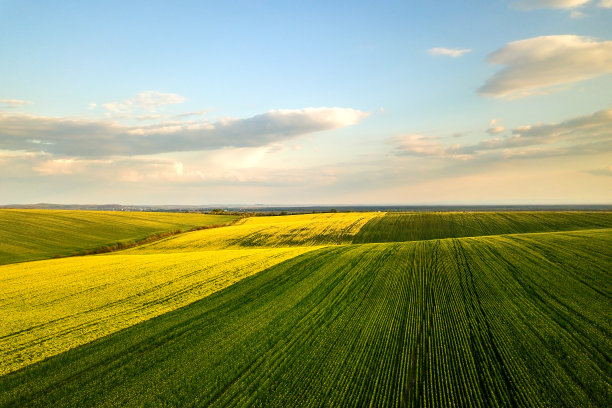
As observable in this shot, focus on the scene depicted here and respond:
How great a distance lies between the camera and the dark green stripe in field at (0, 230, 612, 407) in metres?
10.6

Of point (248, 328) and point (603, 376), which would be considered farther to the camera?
point (248, 328)

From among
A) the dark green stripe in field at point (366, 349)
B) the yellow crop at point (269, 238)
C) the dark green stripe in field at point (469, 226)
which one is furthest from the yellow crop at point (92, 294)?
the dark green stripe in field at point (469, 226)

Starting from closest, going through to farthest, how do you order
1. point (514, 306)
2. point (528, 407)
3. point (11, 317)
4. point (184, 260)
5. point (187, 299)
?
point (528, 407)
point (514, 306)
point (11, 317)
point (187, 299)
point (184, 260)

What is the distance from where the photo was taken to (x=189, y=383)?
11.5m

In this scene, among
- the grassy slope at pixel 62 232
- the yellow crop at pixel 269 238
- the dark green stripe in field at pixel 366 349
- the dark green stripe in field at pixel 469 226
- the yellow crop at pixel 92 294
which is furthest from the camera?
the yellow crop at pixel 269 238

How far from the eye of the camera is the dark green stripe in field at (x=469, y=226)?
51344 mm

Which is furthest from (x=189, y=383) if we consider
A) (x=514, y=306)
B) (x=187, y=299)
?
(x=514, y=306)

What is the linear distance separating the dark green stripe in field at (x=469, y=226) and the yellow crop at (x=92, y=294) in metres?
23.8

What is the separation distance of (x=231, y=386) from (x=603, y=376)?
1307 centimetres

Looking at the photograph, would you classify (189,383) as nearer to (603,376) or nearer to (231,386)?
(231,386)

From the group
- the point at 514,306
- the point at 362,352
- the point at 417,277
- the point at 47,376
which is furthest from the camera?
the point at 417,277

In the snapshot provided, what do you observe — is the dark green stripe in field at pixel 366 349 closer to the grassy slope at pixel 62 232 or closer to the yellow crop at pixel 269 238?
the yellow crop at pixel 269 238

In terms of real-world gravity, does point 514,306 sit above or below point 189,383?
above

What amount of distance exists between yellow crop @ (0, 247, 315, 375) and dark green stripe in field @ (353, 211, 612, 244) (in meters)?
23.8
